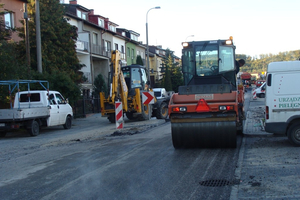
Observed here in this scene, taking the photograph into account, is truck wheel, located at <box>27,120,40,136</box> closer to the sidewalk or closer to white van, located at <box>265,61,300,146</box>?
the sidewalk

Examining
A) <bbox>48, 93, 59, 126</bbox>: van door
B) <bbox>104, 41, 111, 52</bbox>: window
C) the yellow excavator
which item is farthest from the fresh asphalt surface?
<bbox>104, 41, 111, 52</bbox>: window

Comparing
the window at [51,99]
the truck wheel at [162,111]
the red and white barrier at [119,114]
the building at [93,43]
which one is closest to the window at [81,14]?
the building at [93,43]

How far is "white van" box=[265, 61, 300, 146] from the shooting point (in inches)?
367

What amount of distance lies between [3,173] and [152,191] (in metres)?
3.89

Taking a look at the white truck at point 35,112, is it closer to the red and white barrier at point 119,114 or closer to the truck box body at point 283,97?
the red and white barrier at point 119,114

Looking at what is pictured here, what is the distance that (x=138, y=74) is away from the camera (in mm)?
20578

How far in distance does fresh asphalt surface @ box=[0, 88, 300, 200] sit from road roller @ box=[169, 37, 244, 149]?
1.19ft

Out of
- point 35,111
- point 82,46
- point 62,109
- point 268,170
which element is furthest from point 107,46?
point 268,170

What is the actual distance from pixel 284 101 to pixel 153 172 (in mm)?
4551

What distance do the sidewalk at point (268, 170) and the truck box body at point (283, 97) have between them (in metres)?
0.68

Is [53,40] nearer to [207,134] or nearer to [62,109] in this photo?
[62,109]

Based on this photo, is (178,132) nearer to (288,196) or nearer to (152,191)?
(152,191)

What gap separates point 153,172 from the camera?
7031 mm

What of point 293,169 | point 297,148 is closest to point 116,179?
point 293,169
